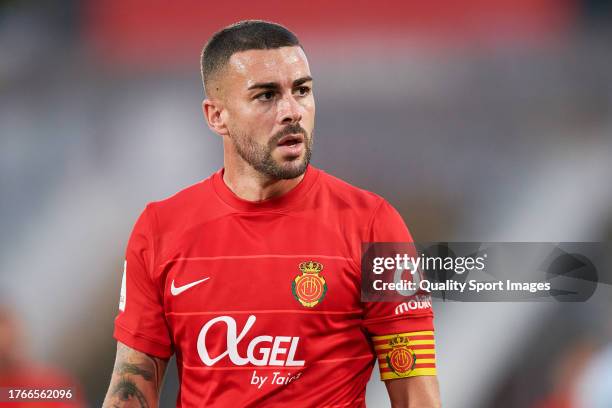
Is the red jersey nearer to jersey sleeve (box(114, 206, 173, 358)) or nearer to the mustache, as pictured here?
jersey sleeve (box(114, 206, 173, 358))

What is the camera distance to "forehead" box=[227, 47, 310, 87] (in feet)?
6.47

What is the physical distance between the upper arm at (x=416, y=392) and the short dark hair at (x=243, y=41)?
88 cm

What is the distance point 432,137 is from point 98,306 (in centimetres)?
128

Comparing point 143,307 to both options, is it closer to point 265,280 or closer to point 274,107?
point 265,280

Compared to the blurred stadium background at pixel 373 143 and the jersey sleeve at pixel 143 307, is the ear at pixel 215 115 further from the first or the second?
the blurred stadium background at pixel 373 143

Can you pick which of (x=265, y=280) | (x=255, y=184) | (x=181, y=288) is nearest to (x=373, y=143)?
(x=255, y=184)

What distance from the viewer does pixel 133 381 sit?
2.04 m

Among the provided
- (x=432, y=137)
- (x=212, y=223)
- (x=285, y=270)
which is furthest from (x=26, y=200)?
(x=432, y=137)

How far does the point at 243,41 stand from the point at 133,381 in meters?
0.89

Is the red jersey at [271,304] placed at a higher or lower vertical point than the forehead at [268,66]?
lower

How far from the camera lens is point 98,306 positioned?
2.78m

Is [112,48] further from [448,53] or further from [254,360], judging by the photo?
[254,360]
